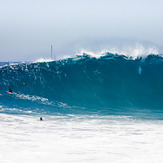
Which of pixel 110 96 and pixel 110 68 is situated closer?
pixel 110 96

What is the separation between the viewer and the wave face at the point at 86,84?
1984cm

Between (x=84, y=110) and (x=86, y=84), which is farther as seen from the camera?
(x=86, y=84)

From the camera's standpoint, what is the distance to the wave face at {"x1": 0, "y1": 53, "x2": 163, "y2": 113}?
19.8 m

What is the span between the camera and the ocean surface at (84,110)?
8.02m

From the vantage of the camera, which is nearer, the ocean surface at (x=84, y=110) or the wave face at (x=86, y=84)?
the ocean surface at (x=84, y=110)

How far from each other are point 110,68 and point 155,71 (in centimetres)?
423

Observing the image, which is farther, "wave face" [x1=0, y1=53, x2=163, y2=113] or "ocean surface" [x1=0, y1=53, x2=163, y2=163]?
"wave face" [x1=0, y1=53, x2=163, y2=113]

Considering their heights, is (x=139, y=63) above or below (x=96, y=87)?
above

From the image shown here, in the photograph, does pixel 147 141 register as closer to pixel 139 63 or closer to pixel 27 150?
pixel 27 150

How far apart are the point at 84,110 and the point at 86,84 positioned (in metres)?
5.55

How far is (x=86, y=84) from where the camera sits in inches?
931

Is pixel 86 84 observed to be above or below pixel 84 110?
above

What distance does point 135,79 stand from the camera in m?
24.6

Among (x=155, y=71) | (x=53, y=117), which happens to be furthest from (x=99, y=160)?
(x=155, y=71)
